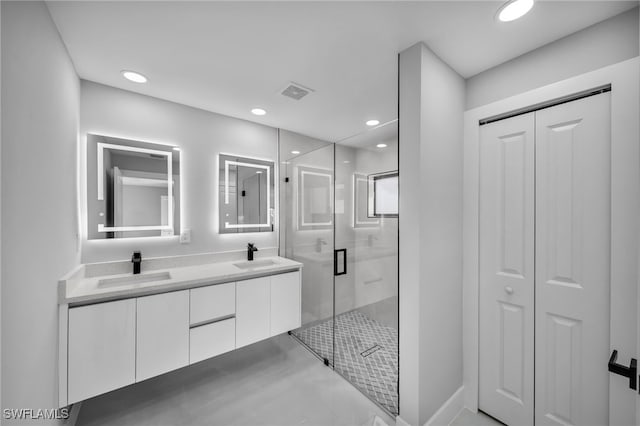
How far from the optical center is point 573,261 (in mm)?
1390

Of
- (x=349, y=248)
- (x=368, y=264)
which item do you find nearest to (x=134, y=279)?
(x=349, y=248)

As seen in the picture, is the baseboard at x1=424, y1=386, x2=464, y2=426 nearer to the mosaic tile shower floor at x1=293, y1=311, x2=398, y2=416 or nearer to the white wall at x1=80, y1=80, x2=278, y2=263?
the mosaic tile shower floor at x1=293, y1=311, x2=398, y2=416

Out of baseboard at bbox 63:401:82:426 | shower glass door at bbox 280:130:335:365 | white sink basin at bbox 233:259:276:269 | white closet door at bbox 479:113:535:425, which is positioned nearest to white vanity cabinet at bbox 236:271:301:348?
shower glass door at bbox 280:130:335:365

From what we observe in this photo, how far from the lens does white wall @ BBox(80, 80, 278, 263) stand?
1999 mm

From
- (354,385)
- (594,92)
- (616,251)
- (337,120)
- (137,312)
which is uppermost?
(337,120)

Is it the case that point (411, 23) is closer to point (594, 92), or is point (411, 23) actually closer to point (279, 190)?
point (594, 92)

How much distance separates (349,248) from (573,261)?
1.49 m

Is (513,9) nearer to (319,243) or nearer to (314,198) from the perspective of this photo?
(314,198)

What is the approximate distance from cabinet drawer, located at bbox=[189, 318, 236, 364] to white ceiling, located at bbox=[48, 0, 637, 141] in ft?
6.37

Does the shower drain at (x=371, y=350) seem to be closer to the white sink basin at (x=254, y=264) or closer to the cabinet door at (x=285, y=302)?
the cabinet door at (x=285, y=302)

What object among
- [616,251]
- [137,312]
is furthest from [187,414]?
[616,251]

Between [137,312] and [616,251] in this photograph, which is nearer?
[616,251]

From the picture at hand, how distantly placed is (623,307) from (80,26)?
3.19 metres

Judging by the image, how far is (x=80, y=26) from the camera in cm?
136
